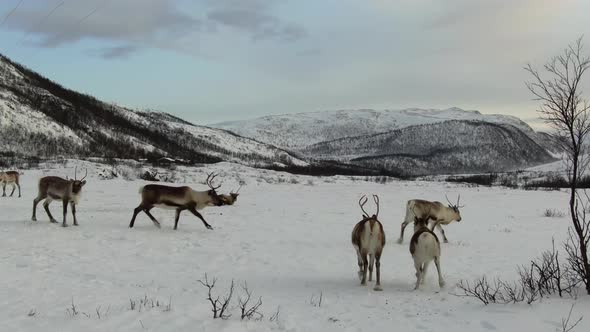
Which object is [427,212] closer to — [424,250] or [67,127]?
[424,250]

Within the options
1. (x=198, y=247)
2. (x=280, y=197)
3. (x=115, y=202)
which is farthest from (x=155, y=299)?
(x=280, y=197)

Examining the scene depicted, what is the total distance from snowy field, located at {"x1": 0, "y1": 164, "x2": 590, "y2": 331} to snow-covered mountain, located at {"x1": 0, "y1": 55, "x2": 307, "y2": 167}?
211 ft

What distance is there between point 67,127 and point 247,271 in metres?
89.8

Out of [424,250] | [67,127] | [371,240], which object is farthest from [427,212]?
[67,127]

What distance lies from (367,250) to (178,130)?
16168 centimetres

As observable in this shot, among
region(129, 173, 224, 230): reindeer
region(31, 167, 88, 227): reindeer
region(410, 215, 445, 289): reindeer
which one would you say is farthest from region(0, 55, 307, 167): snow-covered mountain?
region(410, 215, 445, 289): reindeer

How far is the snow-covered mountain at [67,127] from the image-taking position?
251ft

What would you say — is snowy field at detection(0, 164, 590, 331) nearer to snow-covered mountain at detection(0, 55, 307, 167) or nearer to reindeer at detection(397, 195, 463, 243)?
reindeer at detection(397, 195, 463, 243)

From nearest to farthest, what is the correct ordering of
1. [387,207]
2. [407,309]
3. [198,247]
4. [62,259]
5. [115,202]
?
[407,309] → [62,259] → [198,247] → [115,202] → [387,207]

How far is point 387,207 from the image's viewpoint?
23.8 metres

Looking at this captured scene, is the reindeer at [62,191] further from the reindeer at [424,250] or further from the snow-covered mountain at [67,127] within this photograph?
the snow-covered mountain at [67,127]

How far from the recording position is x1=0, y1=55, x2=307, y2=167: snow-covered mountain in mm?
76375

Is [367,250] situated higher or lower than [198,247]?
higher

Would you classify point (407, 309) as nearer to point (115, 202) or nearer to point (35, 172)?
point (115, 202)
